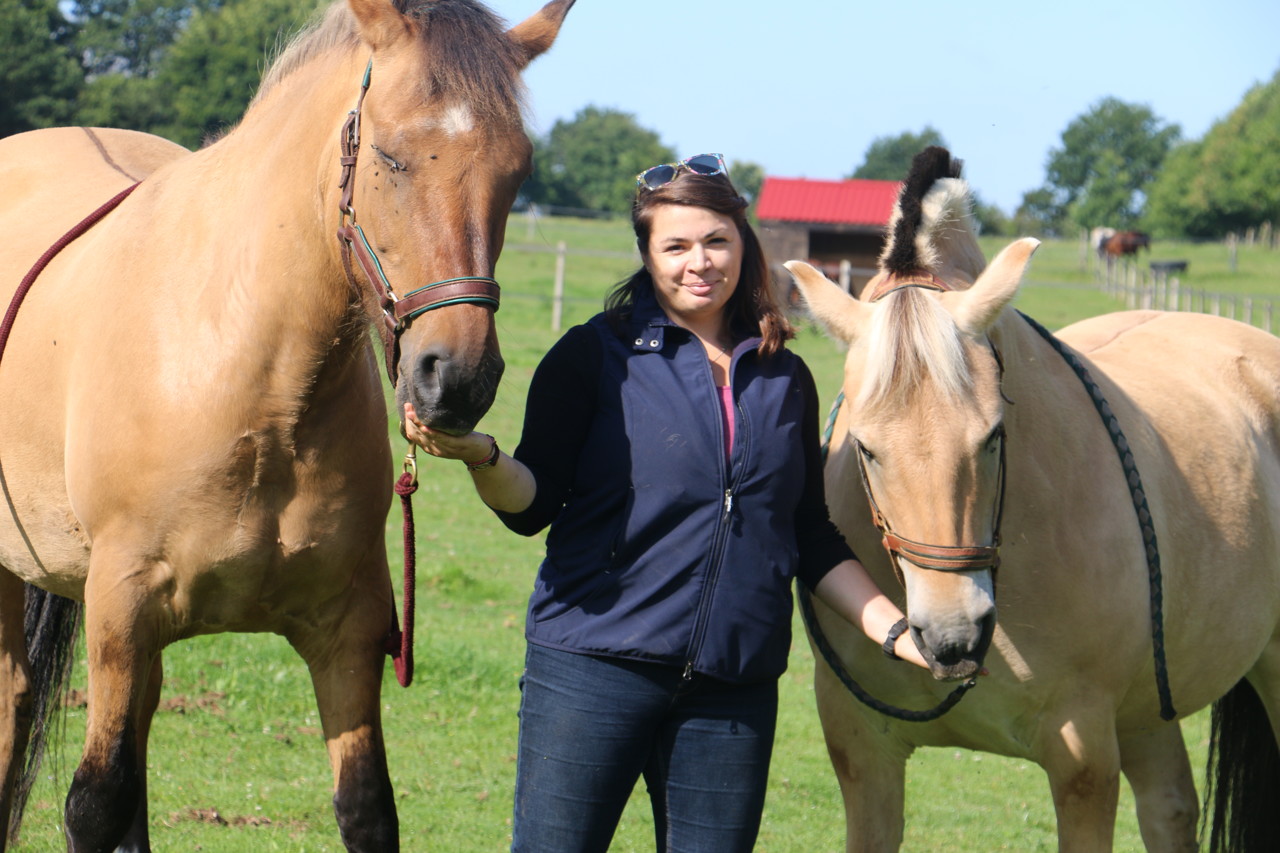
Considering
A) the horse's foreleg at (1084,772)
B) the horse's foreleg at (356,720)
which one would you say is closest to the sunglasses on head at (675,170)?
the horse's foreleg at (356,720)

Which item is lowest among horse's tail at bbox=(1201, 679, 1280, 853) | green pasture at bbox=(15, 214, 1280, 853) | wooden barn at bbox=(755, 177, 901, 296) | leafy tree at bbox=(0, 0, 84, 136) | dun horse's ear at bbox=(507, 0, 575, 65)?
green pasture at bbox=(15, 214, 1280, 853)

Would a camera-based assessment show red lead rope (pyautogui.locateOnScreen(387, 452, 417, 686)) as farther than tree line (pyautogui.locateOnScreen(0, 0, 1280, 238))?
No

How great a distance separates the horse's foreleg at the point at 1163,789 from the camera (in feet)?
12.7

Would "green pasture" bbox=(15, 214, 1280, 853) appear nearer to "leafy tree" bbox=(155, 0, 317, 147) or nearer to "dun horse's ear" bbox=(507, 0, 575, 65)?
"dun horse's ear" bbox=(507, 0, 575, 65)

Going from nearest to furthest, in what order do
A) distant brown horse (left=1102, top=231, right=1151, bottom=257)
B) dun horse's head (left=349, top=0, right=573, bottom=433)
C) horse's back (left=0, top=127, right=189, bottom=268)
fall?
dun horse's head (left=349, top=0, right=573, bottom=433)
horse's back (left=0, top=127, right=189, bottom=268)
distant brown horse (left=1102, top=231, right=1151, bottom=257)

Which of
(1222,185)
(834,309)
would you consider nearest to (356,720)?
(834,309)

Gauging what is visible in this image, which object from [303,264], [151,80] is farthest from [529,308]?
[151,80]

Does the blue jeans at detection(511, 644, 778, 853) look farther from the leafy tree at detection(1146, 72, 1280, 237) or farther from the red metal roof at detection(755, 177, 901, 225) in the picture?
the leafy tree at detection(1146, 72, 1280, 237)

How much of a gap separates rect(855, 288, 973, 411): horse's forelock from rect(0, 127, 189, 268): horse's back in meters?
2.41

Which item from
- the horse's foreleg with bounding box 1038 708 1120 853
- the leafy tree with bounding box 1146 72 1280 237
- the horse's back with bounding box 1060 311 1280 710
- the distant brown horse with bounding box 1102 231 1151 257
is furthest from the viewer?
the leafy tree with bounding box 1146 72 1280 237

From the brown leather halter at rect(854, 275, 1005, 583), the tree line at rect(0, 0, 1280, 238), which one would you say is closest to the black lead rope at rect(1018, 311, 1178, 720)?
the brown leather halter at rect(854, 275, 1005, 583)

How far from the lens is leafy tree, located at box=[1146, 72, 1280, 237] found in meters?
53.1

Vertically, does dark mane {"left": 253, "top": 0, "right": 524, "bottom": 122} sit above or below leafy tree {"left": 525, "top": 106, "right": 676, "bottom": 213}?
below

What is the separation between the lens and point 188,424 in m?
2.59
